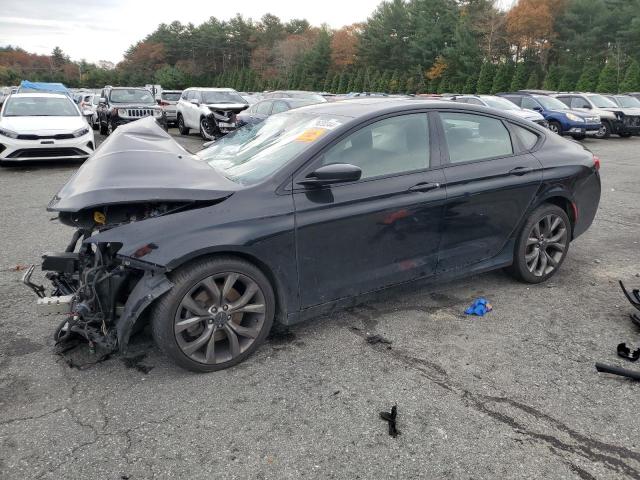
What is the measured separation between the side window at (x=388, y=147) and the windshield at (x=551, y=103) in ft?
54.1

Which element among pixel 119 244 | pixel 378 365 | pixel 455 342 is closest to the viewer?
pixel 119 244

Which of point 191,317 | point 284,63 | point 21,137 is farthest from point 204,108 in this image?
point 284,63

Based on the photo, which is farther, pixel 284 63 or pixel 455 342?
pixel 284 63

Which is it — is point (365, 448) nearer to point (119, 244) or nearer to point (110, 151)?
point (119, 244)

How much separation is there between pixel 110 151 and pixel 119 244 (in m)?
0.96

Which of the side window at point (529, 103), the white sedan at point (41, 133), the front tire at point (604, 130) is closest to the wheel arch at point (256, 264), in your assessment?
the white sedan at point (41, 133)

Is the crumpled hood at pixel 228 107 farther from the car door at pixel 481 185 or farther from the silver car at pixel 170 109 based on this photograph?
the car door at pixel 481 185

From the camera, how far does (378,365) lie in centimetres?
336

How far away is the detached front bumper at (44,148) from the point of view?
35.0 ft

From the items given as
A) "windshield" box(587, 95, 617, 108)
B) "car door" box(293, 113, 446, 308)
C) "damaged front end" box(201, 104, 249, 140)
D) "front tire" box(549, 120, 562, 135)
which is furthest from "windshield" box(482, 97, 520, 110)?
"car door" box(293, 113, 446, 308)

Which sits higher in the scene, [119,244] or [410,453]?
[119,244]

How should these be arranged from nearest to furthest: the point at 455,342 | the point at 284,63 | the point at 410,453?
the point at 410,453 → the point at 455,342 → the point at 284,63

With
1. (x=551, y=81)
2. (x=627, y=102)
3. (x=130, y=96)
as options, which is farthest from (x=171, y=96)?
(x=551, y=81)

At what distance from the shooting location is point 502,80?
4000cm
